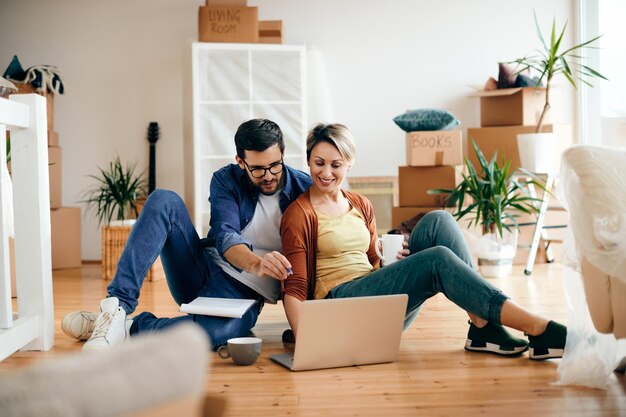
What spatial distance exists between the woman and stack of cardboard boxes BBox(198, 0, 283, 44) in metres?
3.08

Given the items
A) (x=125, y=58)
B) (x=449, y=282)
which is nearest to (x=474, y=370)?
(x=449, y=282)

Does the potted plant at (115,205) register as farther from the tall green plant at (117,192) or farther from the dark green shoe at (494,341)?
the dark green shoe at (494,341)

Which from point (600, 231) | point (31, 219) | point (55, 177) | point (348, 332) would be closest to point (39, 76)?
point (55, 177)

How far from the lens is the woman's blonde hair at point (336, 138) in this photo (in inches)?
93.1

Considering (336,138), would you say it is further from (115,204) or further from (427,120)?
(115,204)

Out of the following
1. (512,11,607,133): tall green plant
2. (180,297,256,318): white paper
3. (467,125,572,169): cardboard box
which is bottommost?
(180,297,256,318): white paper

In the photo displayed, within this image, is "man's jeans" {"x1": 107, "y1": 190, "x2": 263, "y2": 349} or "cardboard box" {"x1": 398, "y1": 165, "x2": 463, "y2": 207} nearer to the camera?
"man's jeans" {"x1": 107, "y1": 190, "x2": 263, "y2": 349}

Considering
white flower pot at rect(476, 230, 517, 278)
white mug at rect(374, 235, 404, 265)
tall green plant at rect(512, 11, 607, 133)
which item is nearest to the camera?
white mug at rect(374, 235, 404, 265)

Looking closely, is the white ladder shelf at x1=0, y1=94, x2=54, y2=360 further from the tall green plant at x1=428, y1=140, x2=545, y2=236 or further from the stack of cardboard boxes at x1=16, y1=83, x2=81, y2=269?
the stack of cardboard boxes at x1=16, y1=83, x2=81, y2=269

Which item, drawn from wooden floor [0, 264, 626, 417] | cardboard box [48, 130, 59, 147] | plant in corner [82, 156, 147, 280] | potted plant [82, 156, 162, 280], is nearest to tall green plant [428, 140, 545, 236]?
wooden floor [0, 264, 626, 417]

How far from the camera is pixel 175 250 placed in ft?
8.34

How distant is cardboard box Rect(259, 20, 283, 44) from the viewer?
550 centimetres

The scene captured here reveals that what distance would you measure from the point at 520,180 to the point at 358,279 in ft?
10.4

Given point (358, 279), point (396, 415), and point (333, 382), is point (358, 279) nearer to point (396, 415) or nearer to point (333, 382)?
point (333, 382)
